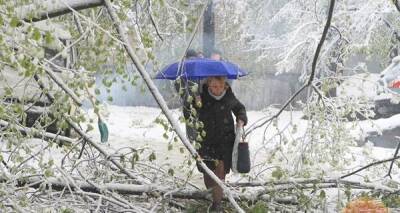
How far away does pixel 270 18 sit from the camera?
1911cm

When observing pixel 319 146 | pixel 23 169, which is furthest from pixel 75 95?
pixel 319 146

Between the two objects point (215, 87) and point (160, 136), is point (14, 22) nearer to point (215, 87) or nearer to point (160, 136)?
point (215, 87)

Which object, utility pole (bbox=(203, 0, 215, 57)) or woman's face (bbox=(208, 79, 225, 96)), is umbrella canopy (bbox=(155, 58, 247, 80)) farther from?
utility pole (bbox=(203, 0, 215, 57))

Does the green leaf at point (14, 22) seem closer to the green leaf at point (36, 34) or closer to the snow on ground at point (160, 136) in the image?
the green leaf at point (36, 34)

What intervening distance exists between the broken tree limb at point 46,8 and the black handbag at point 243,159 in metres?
2.53

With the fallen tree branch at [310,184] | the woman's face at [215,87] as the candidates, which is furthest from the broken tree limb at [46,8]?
the fallen tree branch at [310,184]

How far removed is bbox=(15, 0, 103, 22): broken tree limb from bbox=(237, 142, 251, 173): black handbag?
2531 mm

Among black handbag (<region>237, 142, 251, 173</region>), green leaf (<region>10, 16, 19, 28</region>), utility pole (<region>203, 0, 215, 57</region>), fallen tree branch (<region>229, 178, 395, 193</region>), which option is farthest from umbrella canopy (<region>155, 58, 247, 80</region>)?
utility pole (<region>203, 0, 215, 57</region>)

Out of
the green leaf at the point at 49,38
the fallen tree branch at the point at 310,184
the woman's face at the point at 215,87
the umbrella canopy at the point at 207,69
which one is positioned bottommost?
the fallen tree branch at the point at 310,184

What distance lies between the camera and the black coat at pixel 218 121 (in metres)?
5.80

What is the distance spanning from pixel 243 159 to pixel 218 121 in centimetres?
48

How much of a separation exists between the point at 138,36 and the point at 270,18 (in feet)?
51.8

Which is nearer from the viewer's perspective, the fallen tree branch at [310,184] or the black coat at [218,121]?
the fallen tree branch at [310,184]

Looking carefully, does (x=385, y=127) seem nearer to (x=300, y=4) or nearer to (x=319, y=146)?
(x=300, y=4)
